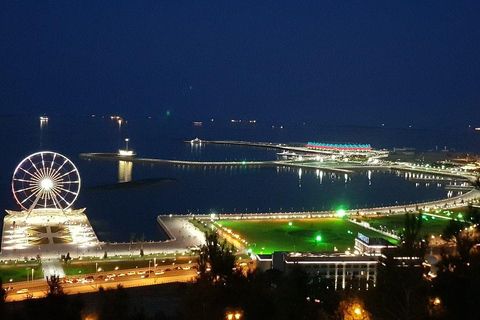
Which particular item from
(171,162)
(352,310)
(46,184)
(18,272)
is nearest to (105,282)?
(18,272)

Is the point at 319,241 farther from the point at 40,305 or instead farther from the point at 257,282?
the point at 40,305

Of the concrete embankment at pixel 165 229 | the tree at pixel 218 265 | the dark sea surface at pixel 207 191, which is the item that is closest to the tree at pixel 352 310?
the tree at pixel 218 265

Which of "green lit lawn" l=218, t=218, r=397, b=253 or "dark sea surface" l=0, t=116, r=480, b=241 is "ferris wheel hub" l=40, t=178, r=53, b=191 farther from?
"green lit lawn" l=218, t=218, r=397, b=253

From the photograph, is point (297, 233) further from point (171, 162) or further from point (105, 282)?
point (171, 162)

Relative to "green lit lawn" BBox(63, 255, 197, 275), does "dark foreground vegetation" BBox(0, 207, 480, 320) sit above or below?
above

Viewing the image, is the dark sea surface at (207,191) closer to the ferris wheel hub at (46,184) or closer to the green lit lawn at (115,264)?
the ferris wheel hub at (46,184)

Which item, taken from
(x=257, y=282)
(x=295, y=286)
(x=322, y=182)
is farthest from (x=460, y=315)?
(x=322, y=182)

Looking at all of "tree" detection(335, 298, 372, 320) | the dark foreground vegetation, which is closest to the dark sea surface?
the dark foreground vegetation
